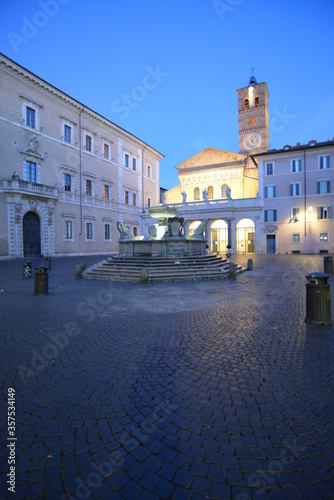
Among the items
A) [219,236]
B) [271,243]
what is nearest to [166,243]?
[271,243]

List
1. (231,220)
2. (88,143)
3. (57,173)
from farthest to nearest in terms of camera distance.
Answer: (231,220)
(88,143)
(57,173)

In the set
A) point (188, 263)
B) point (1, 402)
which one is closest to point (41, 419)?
point (1, 402)

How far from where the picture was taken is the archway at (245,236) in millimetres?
38469

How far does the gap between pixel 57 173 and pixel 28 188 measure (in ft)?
17.5

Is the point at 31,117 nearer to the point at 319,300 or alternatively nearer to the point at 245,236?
the point at 245,236

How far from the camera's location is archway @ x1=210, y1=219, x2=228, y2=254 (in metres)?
41.0

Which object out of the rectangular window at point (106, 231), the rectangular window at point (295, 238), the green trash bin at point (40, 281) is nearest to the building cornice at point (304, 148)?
the rectangular window at point (295, 238)

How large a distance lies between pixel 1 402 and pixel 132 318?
138 inches

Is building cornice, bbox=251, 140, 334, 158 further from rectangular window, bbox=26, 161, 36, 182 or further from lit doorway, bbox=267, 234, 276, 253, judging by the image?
rectangular window, bbox=26, 161, 36, 182

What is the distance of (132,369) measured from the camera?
3.79 m

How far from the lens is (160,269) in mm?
13578

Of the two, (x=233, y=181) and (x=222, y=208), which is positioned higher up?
(x=233, y=181)

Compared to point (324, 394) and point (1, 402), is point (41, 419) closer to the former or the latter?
point (1, 402)

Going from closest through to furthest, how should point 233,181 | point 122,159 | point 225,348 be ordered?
point 225,348 < point 122,159 < point 233,181
